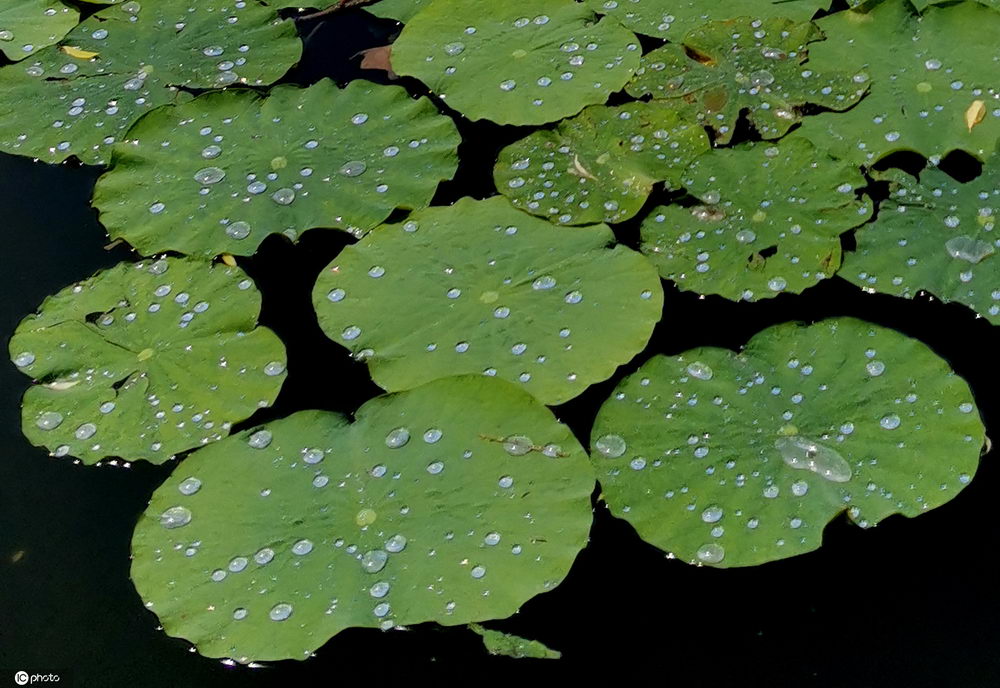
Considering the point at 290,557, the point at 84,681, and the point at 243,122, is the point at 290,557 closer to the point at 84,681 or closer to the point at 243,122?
the point at 84,681

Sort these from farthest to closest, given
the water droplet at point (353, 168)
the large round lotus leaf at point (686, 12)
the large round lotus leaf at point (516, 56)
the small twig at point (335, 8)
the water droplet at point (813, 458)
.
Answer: the small twig at point (335, 8)
the large round lotus leaf at point (686, 12)
the large round lotus leaf at point (516, 56)
the water droplet at point (353, 168)
the water droplet at point (813, 458)

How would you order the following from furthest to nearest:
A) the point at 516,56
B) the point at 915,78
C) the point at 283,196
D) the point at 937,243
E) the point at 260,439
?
the point at 516,56, the point at 915,78, the point at 283,196, the point at 937,243, the point at 260,439

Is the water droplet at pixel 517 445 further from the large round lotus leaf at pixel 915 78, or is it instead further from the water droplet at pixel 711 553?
the large round lotus leaf at pixel 915 78

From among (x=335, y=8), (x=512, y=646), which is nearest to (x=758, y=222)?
(x=512, y=646)

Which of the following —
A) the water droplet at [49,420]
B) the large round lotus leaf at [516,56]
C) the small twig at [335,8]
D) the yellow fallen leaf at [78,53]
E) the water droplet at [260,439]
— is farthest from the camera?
the small twig at [335,8]

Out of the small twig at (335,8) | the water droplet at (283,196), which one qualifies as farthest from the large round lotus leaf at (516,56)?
the water droplet at (283,196)

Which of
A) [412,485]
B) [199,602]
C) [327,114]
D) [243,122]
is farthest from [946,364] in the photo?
[243,122]

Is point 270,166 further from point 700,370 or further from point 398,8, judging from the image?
point 700,370
